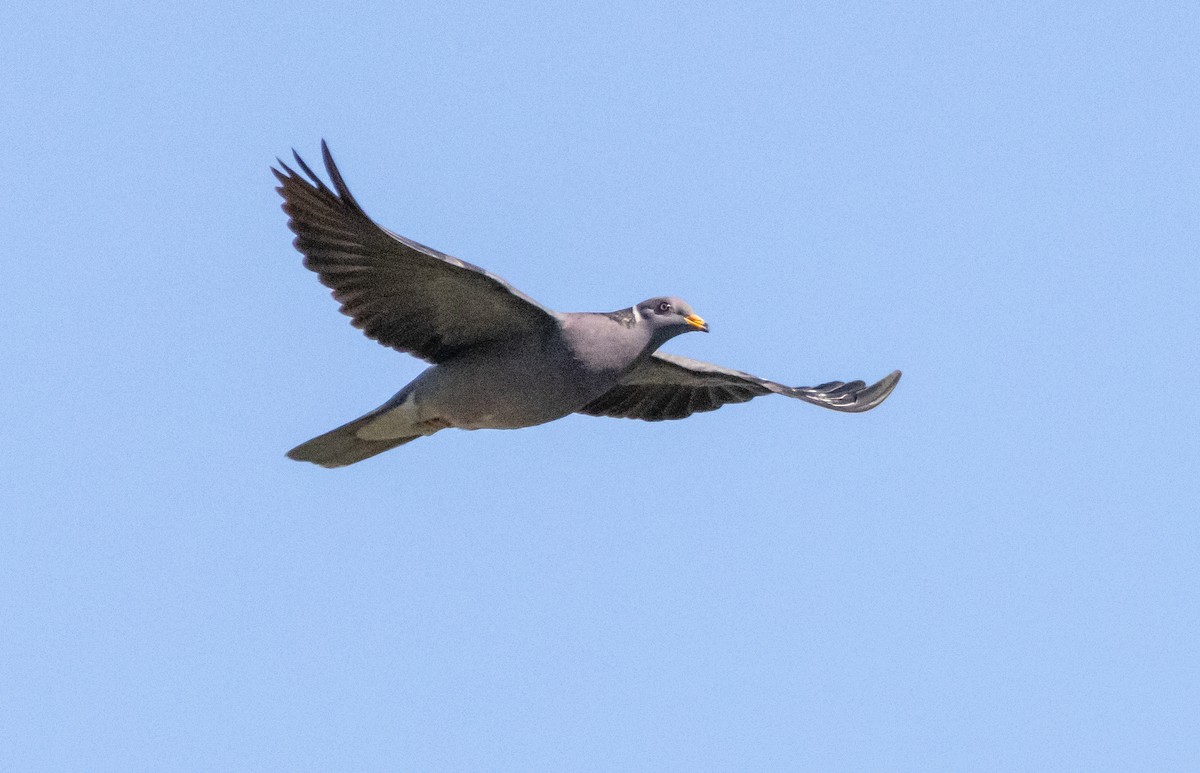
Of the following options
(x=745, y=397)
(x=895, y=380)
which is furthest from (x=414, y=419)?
(x=895, y=380)

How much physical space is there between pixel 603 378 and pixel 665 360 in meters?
1.36

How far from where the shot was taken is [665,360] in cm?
1249

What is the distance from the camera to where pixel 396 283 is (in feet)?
35.6

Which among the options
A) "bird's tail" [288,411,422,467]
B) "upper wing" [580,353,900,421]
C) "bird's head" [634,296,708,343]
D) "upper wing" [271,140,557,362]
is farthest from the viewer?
"upper wing" [580,353,900,421]

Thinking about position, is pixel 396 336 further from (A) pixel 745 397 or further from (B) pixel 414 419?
(A) pixel 745 397

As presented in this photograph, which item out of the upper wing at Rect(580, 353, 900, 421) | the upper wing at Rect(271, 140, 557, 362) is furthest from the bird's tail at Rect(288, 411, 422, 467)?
the upper wing at Rect(580, 353, 900, 421)

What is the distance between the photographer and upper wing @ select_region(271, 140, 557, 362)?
10.3 meters

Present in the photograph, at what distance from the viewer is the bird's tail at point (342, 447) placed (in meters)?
11.7

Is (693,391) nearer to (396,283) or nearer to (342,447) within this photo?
(342,447)

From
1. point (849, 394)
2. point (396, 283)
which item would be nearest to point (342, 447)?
point (396, 283)

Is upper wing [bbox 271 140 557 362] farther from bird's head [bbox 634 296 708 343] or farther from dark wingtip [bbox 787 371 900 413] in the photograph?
dark wingtip [bbox 787 371 900 413]

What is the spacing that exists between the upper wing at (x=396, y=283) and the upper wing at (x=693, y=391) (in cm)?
164

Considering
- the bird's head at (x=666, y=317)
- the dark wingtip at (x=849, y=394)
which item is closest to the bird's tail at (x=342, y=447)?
the bird's head at (x=666, y=317)

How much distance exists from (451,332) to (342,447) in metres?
1.23
